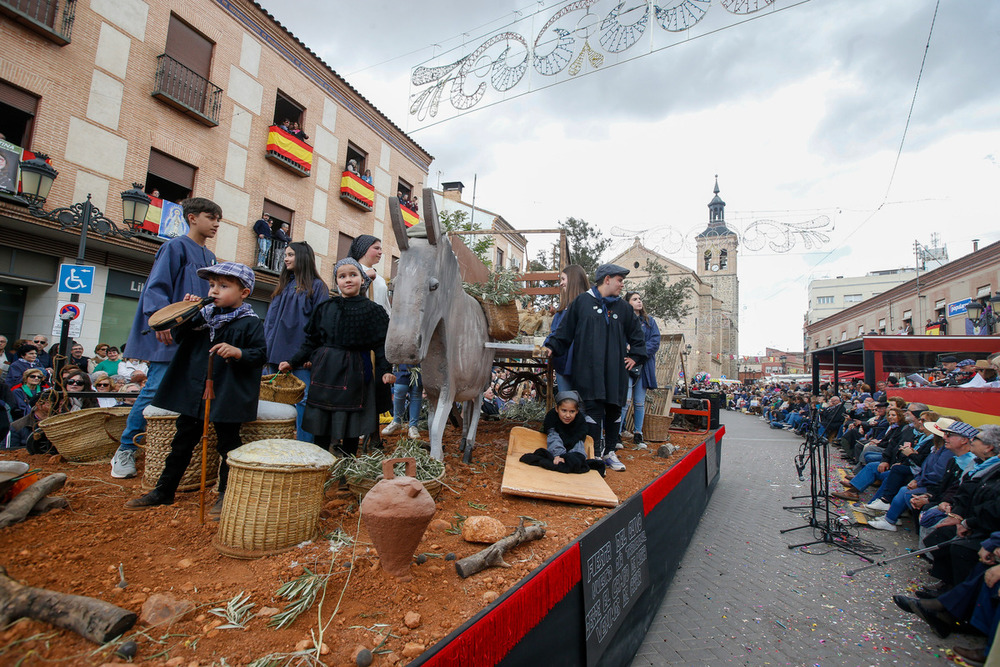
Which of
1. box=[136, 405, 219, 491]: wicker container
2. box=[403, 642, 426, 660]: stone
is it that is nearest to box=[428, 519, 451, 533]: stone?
box=[403, 642, 426, 660]: stone

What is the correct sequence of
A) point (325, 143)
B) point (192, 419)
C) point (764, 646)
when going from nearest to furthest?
point (192, 419), point (764, 646), point (325, 143)

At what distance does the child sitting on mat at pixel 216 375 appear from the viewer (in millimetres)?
2795

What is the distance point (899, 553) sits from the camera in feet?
16.7

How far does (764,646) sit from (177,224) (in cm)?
1300

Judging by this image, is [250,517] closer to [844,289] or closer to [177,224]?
[177,224]

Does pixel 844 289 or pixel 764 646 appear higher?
pixel 844 289

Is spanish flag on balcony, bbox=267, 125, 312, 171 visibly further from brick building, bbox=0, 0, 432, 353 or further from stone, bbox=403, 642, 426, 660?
stone, bbox=403, 642, 426, 660

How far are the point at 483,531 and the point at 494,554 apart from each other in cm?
26

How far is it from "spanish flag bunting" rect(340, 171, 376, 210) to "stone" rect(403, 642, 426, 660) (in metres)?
15.9

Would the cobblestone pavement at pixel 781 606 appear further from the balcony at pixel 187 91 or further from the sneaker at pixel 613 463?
the balcony at pixel 187 91

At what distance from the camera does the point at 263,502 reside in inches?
89.7

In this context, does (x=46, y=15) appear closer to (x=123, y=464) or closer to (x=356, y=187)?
(x=356, y=187)

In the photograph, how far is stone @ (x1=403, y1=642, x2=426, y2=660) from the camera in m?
1.56

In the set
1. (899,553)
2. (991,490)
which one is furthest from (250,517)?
(899,553)
